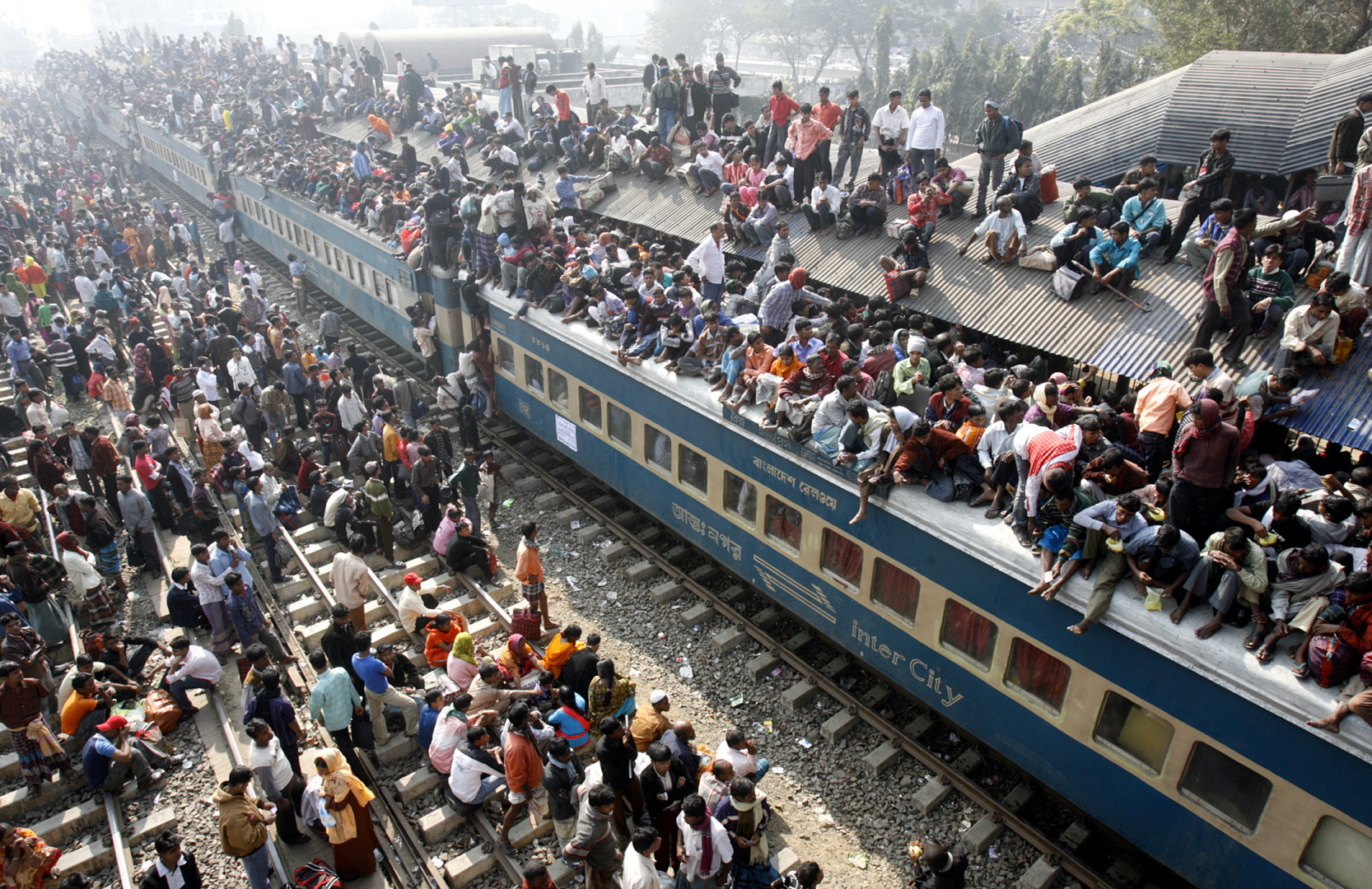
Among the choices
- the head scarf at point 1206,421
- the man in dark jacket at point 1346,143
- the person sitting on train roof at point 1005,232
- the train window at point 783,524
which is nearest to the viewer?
the head scarf at point 1206,421

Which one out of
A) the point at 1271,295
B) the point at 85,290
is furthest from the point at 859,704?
the point at 85,290

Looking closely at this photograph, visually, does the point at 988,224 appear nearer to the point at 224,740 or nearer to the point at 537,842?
the point at 537,842

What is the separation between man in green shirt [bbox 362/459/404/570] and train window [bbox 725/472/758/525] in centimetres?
468

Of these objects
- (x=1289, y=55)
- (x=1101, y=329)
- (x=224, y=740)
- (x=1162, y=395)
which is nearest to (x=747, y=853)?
(x=1162, y=395)

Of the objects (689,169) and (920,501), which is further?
(689,169)

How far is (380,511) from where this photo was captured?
1154 cm

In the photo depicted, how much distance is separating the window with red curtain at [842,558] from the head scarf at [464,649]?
3754 mm

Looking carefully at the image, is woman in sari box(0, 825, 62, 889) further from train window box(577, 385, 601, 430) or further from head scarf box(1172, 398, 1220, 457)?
head scarf box(1172, 398, 1220, 457)

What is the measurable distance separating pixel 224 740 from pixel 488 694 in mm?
3147

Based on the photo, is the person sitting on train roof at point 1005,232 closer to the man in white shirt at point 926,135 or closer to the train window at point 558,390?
the man in white shirt at point 926,135

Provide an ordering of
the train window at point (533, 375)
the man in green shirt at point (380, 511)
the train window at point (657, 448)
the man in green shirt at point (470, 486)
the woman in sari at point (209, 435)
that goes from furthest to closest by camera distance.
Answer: the train window at point (533, 375) < the woman in sari at point (209, 435) < the man in green shirt at point (470, 486) < the man in green shirt at point (380, 511) < the train window at point (657, 448)

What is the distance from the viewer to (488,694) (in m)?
8.31

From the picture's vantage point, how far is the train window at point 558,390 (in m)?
12.9

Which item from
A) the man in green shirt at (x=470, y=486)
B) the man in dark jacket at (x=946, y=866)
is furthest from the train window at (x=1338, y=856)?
the man in green shirt at (x=470, y=486)
